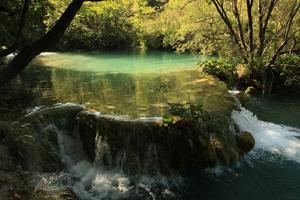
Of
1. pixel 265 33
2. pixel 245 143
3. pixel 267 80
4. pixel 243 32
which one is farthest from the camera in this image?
Answer: pixel 243 32

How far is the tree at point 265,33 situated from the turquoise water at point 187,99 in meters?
1.55

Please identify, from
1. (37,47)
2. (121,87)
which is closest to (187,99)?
(121,87)

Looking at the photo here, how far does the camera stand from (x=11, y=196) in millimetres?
5316

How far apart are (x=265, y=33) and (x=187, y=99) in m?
6.62

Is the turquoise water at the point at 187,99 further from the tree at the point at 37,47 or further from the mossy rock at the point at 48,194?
the tree at the point at 37,47

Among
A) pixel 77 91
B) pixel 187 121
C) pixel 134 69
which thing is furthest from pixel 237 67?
pixel 187 121

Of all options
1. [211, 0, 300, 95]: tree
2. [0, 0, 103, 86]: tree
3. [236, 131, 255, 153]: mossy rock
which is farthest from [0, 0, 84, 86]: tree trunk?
[211, 0, 300, 95]: tree

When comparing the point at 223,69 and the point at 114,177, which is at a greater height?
the point at 223,69

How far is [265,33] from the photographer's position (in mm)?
17438

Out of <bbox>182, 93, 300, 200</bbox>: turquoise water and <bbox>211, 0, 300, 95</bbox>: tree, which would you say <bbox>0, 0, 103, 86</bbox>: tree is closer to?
<bbox>182, 93, 300, 200</bbox>: turquoise water

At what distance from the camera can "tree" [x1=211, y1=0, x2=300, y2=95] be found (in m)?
16.1

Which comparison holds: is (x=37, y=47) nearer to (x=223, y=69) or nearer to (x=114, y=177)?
(x=114, y=177)

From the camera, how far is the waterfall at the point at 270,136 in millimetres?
10977

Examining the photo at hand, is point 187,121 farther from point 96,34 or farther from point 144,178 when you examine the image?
point 96,34
